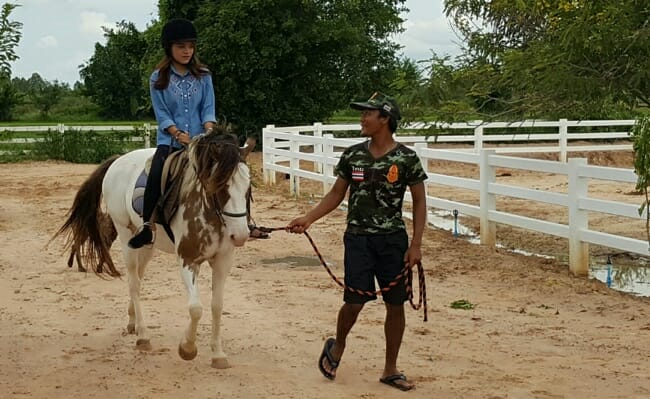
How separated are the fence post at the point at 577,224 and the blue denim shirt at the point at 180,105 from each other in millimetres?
5022

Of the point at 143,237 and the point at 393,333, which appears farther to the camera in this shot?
the point at 143,237

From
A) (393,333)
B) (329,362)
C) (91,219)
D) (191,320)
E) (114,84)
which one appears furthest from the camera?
(114,84)

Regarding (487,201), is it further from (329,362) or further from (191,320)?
(191,320)

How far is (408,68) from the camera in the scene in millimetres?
12094

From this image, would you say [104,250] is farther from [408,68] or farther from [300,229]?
[408,68]

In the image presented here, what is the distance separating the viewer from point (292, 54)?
34781 millimetres

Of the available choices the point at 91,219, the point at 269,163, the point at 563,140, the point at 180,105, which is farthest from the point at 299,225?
the point at 563,140

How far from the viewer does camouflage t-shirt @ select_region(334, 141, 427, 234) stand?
591cm

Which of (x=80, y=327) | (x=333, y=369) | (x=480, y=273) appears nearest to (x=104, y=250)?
(x=80, y=327)

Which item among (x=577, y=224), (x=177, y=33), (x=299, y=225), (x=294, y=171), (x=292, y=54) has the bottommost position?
(x=577, y=224)

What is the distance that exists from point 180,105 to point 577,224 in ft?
17.5

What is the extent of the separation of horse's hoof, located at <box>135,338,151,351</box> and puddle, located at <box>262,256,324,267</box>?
430 centimetres

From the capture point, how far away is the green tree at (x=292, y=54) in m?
33.3

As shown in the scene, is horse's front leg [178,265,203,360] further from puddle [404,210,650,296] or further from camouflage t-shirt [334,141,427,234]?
puddle [404,210,650,296]
